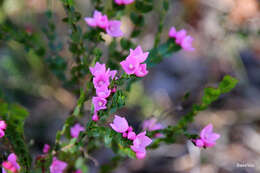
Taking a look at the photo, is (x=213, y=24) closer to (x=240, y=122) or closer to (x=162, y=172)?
(x=240, y=122)

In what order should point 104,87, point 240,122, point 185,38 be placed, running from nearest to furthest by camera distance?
point 104,87 → point 185,38 → point 240,122

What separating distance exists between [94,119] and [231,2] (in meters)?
3.28

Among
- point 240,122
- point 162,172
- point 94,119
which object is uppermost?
point 240,122

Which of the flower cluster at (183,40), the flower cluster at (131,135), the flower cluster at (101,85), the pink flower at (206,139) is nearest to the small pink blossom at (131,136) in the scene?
the flower cluster at (131,135)

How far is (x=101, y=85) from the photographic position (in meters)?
1.12

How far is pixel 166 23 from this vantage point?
12.8ft

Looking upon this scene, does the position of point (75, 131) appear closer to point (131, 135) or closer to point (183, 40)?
point (131, 135)

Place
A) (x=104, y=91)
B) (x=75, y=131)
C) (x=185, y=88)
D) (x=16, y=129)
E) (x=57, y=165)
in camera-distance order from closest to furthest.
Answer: (x=104, y=91), (x=16, y=129), (x=57, y=165), (x=75, y=131), (x=185, y=88)

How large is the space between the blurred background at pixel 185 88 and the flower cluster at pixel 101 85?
4.01ft

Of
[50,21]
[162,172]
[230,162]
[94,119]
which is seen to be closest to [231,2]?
[230,162]

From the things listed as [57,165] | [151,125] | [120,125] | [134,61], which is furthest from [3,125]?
[151,125]

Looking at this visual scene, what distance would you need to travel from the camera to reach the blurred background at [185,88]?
2.74 metres

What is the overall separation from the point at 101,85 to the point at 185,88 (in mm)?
2379

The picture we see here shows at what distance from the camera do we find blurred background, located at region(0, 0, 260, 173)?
2.74 metres
